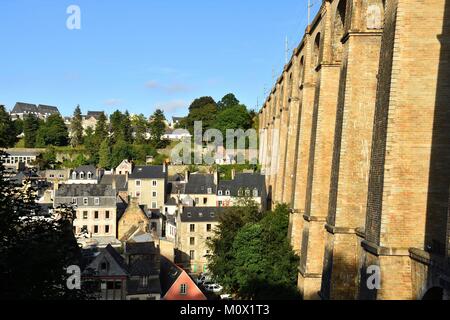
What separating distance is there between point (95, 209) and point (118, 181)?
15082 millimetres

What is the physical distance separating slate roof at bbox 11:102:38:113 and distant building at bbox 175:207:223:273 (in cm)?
11742

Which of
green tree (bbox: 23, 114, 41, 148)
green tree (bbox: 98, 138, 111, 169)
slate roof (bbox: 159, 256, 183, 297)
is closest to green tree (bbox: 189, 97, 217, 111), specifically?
green tree (bbox: 98, 138, 111, 169)

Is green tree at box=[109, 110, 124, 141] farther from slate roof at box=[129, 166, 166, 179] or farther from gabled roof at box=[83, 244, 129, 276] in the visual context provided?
gabled roof at box=[83, 244, 129, 276]

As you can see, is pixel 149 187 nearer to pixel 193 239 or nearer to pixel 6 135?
pixel 193 239

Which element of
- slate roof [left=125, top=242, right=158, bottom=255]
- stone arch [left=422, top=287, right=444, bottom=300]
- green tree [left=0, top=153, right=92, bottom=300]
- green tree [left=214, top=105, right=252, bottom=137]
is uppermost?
green tree [left=214, top=105, right=252, bottom=137]

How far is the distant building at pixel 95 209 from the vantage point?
48250mm

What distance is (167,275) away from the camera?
32.7 meters

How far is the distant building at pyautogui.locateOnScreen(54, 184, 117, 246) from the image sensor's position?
48250 mm

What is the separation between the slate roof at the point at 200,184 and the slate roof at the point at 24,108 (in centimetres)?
10409

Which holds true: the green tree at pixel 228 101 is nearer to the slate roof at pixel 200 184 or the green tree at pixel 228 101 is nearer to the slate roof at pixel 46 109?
the slate roof at pixel 200 184

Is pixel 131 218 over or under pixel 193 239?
over

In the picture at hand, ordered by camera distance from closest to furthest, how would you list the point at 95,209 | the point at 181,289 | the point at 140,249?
the point at 181,289 < the point at 140,249 < the point at 95,209

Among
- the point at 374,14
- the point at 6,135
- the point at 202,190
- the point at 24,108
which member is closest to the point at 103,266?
the point at 6,135

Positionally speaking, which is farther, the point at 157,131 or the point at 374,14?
the point at 157,131
